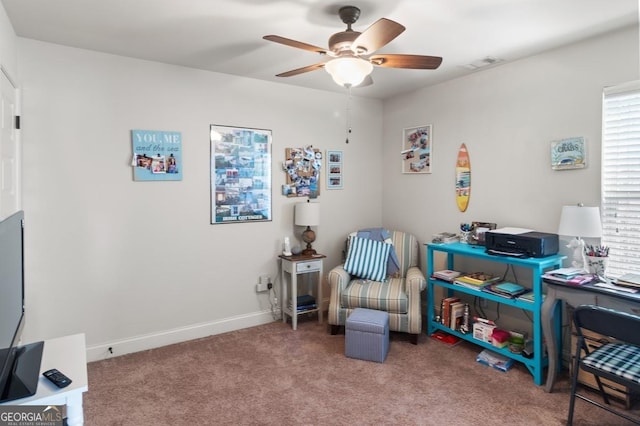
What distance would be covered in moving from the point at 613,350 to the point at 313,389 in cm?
175

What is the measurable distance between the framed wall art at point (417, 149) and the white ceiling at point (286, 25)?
36.1 inches

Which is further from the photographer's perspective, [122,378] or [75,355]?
[122,378]

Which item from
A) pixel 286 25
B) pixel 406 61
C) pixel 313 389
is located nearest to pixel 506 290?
pixel 313 389

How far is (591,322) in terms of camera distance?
1.87 metres

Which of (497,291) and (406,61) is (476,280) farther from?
(406,61)

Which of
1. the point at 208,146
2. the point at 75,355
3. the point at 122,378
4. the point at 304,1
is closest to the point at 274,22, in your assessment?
the point at 304,1

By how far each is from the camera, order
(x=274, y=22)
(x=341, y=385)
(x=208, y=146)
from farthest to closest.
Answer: (x=208, y=146) → (x=341, y=385) → (x=274, y=22)

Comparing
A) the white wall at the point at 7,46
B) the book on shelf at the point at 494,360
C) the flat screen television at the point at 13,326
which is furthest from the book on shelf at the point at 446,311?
the white wall at the point at 7,46

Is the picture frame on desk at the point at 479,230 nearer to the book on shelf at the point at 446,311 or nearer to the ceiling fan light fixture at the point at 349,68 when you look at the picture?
the book on shelf at the point at 446,311

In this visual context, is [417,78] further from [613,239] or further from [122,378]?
[122,378]

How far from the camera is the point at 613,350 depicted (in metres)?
1.99

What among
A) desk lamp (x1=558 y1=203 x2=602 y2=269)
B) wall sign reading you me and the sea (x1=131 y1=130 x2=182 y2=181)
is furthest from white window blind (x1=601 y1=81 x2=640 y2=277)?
wall sign reading you me and the sea (x1=131 y1=130 x2=182 y2=181)

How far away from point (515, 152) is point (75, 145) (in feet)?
11.4

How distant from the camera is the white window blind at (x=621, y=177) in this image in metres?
2.40
